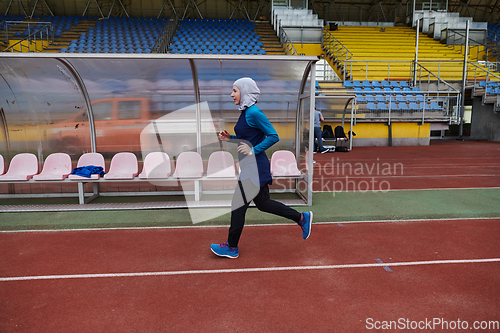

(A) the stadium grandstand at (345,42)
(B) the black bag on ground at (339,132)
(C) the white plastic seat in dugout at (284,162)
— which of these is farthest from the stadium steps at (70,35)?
(C) the white plastic seat in dugout at (284,162)

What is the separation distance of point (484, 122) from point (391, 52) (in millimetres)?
7470

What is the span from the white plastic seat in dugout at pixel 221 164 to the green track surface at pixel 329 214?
0.96 metres

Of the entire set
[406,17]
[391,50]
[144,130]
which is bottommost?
[144,130]

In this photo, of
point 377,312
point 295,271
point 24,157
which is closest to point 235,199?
point 295,271

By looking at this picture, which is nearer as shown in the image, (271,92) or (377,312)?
(377,312)

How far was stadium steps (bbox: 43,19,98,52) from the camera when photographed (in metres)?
19.4

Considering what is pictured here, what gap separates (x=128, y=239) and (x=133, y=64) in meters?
3.33

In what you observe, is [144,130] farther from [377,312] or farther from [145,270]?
Answer: [377,312]

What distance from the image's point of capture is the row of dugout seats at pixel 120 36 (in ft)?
60.2

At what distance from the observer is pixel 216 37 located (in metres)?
21.8

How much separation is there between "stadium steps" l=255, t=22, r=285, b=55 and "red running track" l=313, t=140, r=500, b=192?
10.1 metres

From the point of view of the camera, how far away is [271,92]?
275 inches

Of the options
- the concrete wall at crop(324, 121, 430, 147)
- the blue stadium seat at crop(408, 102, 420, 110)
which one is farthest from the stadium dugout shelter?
the blue stadium seat at crop(408, 102, 420, 110)

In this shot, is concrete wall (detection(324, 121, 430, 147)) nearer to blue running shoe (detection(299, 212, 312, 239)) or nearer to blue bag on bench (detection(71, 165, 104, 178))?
blue bag on bench (detection(71, 165, 104, 178))
